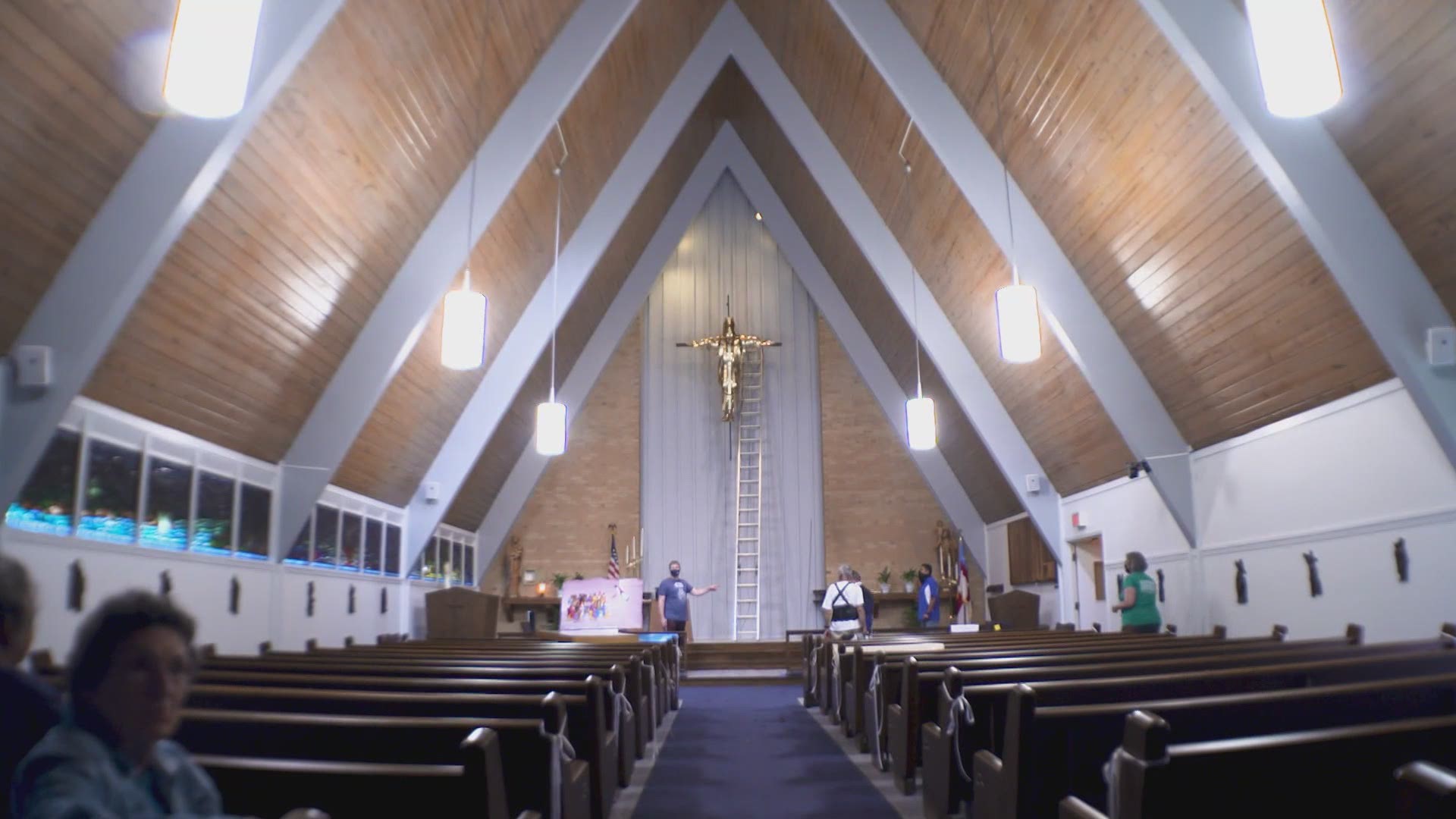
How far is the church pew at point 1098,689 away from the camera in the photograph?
3301mm

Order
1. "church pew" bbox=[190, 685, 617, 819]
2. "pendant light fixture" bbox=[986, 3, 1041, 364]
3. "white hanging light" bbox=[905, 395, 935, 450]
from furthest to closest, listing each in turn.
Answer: "white hanging light" bbox=[905, 395, 935, 450] → "pendant light fixture" bbox=[986, 3, 1041, 364] → "church pew" bbox=[190, 685, 617, 819]

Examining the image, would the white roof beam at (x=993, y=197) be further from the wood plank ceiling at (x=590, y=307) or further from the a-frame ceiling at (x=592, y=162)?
the wood plank ceiling at (x=590, y=307)

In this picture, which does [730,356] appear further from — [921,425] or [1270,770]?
[1270,770]

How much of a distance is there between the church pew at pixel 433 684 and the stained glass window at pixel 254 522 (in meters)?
3.91

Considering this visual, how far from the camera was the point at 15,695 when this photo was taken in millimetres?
1676

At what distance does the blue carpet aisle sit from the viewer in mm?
4543

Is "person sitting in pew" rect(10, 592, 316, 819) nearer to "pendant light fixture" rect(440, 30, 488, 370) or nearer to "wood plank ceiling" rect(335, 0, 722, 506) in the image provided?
"pendant light fixture" rect(440, 30, 488, 370)

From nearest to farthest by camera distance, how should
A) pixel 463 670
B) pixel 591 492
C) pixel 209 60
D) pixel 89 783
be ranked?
pixel 89 783 → pixel 209 60 → pixel 463 670 → pixel 591 492

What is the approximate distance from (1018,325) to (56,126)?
600cm

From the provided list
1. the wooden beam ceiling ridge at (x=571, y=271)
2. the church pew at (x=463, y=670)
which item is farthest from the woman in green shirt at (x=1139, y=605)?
the wooden beam ceiling ridge at (x=571, y=271)

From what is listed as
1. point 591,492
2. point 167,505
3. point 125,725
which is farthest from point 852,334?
point 125,725

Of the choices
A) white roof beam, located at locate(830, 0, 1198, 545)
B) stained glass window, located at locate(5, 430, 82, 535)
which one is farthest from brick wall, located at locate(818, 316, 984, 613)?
stained glass window, located at locate(5, 430, 82, 535)

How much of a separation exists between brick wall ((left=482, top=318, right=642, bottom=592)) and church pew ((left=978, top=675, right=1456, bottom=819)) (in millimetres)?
12695

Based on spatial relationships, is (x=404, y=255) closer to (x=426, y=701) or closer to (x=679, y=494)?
(x=426, y=701)
